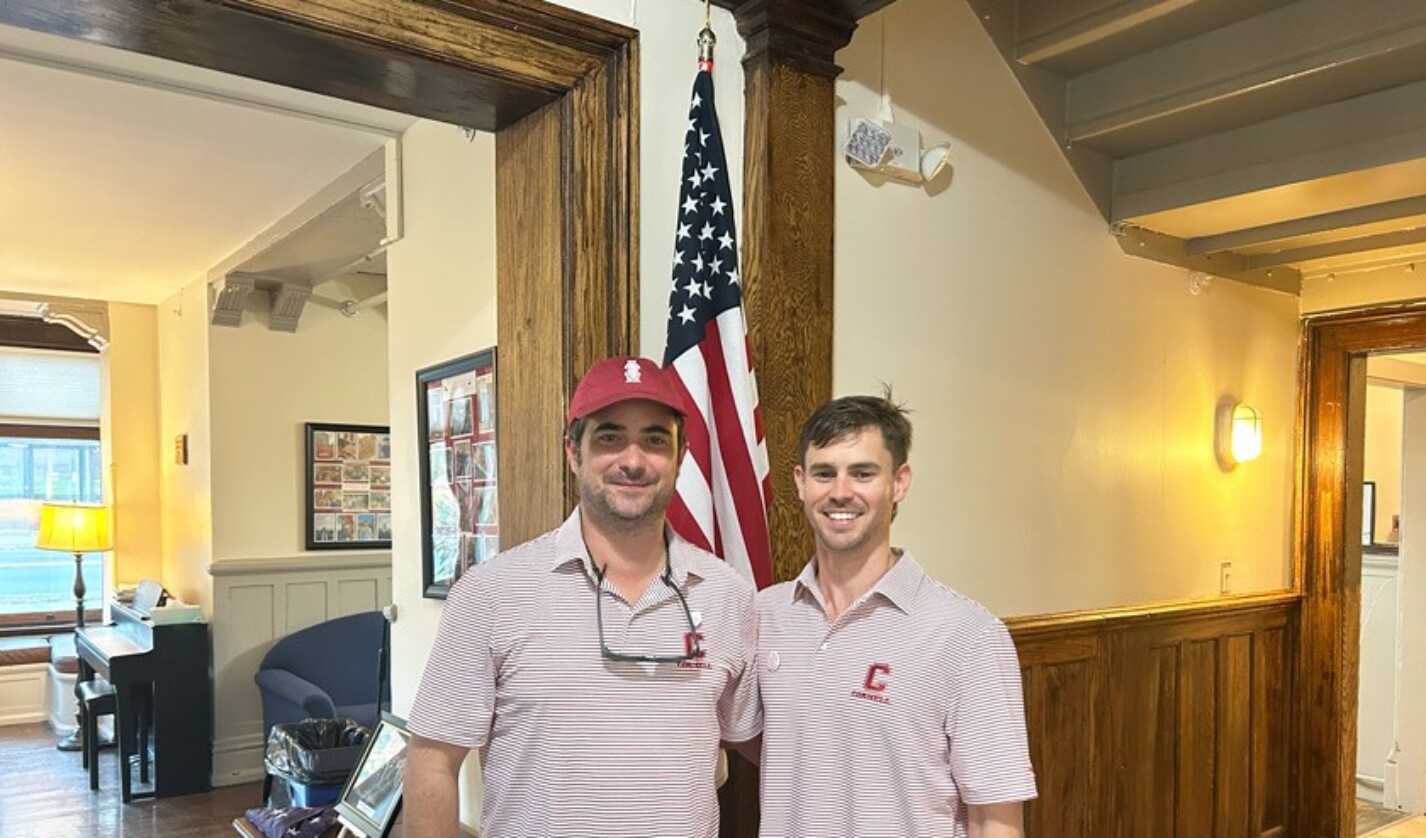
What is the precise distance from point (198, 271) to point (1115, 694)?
A: 514cm

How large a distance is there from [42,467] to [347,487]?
285 cm

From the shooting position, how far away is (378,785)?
2.77 meters

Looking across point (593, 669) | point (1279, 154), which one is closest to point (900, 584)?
point (593, 669)

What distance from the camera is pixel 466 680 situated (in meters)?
1.53

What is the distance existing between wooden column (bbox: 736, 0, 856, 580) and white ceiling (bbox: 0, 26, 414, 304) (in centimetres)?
165

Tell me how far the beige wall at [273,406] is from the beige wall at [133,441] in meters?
1.33

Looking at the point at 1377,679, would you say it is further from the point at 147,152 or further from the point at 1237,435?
the point at 147,152

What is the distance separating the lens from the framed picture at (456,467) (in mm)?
2902

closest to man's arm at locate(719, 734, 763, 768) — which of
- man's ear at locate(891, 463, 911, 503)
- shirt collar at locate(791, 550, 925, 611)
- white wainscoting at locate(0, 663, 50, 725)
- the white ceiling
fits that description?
shirt collar at locate(791, 550, 925, 611)

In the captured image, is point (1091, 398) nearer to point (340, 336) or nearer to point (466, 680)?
point (466, 680)

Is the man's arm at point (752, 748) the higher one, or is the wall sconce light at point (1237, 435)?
the wall sconce light at point (1237, 435)

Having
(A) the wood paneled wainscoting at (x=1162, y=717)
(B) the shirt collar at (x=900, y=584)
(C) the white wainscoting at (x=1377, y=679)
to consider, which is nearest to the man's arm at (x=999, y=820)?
(B) the shirt collar at (x=900, y=584)

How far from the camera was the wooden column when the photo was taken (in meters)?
2.19

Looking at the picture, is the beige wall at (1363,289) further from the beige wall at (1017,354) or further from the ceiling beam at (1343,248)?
the beige wall at (1017,354)
